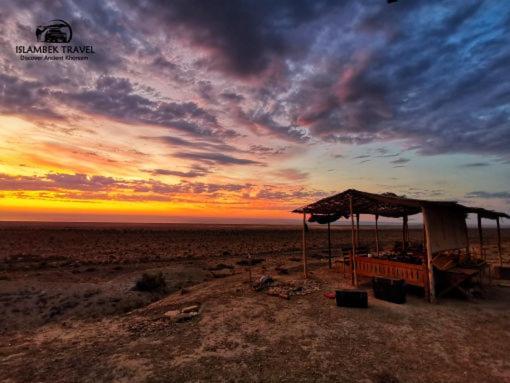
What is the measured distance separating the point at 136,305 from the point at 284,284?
23.6 ft

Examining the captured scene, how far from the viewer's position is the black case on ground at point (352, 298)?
11484 millimetres

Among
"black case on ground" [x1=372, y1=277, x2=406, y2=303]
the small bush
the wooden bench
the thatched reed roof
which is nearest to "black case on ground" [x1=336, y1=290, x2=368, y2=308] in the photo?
"black case on ground" [x1=372, y1=277, x2=406, y2=303]

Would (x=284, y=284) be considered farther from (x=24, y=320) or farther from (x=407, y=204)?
(x=24, y=320)

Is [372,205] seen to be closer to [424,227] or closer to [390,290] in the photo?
[424,227]

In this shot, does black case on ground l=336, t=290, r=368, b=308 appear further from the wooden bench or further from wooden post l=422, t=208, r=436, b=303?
wooden post l=422, t=208, r=436, b=303

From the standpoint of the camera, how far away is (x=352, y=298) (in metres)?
11.6

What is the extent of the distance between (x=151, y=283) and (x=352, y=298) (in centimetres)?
1038

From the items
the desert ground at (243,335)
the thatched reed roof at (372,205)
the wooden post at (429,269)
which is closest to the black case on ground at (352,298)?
the desert ground at (243,335)

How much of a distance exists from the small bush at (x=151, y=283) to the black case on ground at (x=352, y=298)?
9.67 m

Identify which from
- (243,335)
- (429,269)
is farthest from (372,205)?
(243,335)

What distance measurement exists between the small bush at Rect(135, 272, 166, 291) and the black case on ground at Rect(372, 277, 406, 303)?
11.0 meters

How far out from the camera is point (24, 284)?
1548 centimetres

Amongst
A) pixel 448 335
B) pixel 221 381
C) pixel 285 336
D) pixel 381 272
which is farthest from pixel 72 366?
pixel 381 272

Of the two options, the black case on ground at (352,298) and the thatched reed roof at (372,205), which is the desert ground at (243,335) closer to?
the black case on ground at (352,298)
